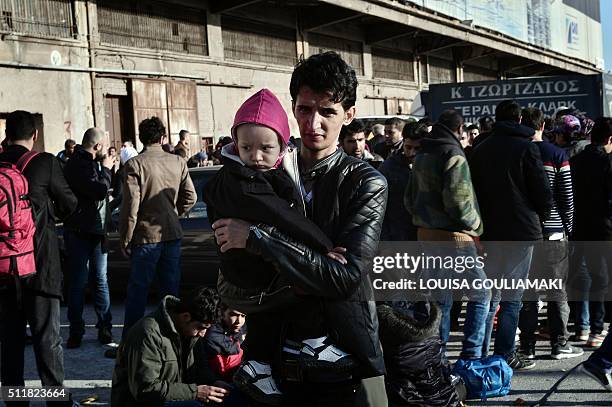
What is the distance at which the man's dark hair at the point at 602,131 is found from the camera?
633 centimetres

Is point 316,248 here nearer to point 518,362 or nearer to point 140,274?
point 518,362

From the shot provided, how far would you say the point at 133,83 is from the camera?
16.8m

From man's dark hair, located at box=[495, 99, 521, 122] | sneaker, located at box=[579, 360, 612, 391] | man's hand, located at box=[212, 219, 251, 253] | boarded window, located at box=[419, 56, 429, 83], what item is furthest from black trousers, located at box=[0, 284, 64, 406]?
boarded window, located at box=[419, 56, 429, 83]

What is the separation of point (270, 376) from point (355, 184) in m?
0.63

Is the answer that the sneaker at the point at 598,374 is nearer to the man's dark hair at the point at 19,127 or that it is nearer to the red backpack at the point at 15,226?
the red backpack at the point at 15,226

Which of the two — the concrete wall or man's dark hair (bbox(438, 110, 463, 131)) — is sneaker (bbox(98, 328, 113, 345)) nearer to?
man's dark hair (bbox(438, 110, 463, 131))

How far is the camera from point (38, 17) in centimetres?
1453

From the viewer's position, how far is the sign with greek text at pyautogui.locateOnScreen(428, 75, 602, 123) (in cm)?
1359

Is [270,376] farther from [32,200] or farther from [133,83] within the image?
[133,83]

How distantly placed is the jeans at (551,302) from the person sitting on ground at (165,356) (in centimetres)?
282

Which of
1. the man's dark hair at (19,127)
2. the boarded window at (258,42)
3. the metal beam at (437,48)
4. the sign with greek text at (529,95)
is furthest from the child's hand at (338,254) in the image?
the metal beam at (437,48)

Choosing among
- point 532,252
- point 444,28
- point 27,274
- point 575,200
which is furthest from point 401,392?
point 444,28

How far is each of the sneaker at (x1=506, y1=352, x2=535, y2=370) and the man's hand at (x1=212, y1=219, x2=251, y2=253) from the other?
4254 mm

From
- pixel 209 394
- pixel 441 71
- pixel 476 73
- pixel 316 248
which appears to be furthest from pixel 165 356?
pixel 476 73
